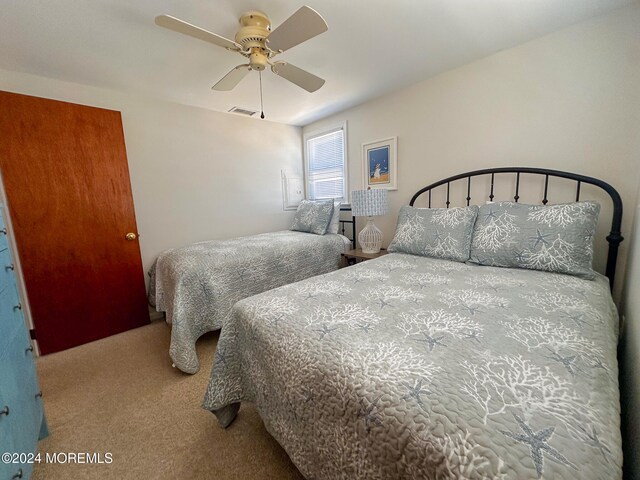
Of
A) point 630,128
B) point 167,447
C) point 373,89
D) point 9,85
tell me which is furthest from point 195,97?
point 630,128

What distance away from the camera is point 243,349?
4.00 ft

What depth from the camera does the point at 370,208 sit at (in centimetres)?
269

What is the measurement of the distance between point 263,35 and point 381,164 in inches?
71.8

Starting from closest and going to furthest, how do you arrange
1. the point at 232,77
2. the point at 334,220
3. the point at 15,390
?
the point at 15,390 → the point at 232,77 → the point at 334,220

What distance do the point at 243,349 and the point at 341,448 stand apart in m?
0.62

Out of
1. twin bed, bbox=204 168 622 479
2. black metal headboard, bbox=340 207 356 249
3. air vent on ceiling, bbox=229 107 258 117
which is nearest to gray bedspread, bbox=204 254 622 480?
twin bed, bbox=204 168 622 479

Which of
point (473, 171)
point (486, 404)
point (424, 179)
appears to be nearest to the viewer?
point (486, 404)

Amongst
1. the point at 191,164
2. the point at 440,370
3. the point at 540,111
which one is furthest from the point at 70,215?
the point at 540,111

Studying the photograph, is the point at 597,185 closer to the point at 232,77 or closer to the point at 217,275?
the point at 232,77

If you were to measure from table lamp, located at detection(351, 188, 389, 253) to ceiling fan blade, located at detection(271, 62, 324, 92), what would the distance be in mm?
1100

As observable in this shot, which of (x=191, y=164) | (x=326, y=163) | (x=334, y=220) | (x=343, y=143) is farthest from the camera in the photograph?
(x=326, y=163)

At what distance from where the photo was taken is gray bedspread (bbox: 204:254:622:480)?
21.5 inches

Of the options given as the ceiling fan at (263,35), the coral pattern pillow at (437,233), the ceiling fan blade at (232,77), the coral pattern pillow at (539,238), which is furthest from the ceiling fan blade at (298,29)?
the coral pattern pillow at (539,238)

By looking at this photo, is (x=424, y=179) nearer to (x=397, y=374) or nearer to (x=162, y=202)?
(x=397, y=374)
